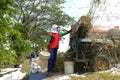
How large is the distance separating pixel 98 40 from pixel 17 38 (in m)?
6.39

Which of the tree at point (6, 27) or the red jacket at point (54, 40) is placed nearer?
the red jacket at point (54, 40)

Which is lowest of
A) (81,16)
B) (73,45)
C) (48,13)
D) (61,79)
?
(61,79)

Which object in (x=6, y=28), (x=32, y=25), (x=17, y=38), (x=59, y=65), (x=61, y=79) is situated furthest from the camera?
(x=32, y=25)

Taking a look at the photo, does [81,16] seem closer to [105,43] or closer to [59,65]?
[105,43]

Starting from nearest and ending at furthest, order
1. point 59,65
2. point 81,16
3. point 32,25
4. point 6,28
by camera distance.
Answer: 1. point 81,16
2. point 59,65
3. point 6,28
4. point 32,25

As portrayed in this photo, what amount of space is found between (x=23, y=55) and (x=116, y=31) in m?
20.4

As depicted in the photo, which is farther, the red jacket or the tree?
the tree

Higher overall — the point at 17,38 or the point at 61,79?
the point at 17,38

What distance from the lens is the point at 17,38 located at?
1611 cm

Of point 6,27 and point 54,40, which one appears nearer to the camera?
point 54,40

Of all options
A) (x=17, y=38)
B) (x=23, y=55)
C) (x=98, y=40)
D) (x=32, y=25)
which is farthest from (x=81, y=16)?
(x=32, y=25)

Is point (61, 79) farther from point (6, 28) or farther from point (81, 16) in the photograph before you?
point (6, 28)

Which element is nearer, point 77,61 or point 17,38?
point 77,61

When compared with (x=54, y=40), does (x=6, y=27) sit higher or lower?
higher
